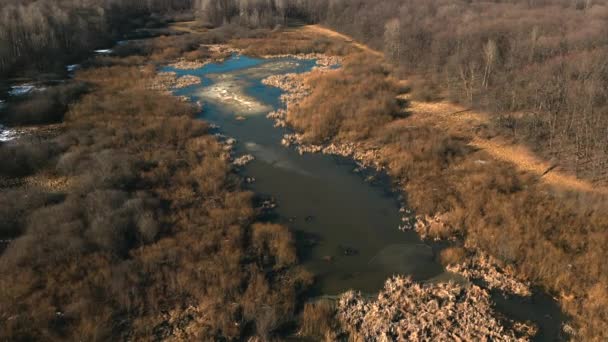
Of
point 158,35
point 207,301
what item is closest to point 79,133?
point 207,301

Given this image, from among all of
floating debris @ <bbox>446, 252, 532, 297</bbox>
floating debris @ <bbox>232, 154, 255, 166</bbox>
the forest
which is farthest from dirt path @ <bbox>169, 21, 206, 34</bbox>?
floating debris @ <bbox>446, 252, 532, 297</bbox>

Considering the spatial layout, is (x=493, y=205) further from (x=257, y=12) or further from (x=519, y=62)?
(x=257, y=12)

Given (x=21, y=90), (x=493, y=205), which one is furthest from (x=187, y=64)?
(x=493, y=205)

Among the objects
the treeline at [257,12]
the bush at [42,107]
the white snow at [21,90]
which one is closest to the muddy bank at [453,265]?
the bush at [42,107]

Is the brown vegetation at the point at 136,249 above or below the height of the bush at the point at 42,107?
below

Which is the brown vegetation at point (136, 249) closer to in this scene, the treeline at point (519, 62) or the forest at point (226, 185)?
the forest at point (226, 185)

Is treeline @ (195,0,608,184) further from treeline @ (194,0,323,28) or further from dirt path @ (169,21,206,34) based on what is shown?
dirt path @ (169,21,206,34)
